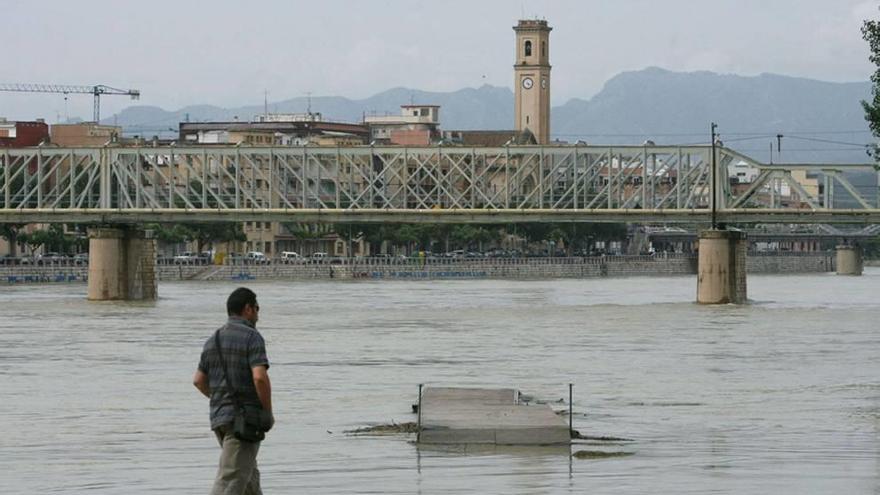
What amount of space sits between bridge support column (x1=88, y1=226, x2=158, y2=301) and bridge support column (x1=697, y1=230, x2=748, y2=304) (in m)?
31.6

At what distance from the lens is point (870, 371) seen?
58375mm

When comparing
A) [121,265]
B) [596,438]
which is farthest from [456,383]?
[121,265]

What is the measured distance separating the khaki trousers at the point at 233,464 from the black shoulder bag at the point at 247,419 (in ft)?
0.29

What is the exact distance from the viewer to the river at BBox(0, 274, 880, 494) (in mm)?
29219

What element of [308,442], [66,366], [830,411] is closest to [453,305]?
[66,366]

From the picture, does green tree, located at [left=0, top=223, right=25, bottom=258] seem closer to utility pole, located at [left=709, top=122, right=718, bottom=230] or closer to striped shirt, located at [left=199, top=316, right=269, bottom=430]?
utility pole, located at [left=709, top=122, right=718, bottom=230]

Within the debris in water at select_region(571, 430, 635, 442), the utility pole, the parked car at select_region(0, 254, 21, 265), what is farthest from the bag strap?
the parked car at select_region(0, 254, 21, 265)

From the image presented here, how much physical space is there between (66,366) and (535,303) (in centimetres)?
6317

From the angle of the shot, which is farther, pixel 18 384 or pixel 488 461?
pixel 18 384

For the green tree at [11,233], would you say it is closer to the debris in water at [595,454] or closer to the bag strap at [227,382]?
the debris in water at [595,454]

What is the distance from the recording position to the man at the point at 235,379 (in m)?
21.4

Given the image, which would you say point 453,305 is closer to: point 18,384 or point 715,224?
point 715,224

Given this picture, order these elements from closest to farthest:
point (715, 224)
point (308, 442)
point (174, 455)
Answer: point (174, 455) → point (308, 442) → point (715, 224)

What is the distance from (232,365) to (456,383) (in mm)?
29845
